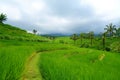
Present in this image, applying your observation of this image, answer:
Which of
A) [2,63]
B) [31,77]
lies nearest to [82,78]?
[2,63]

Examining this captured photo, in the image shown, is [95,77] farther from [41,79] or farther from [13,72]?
[41,79]

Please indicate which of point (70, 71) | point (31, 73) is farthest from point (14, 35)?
point (70, 71)

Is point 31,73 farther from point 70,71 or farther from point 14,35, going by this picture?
point 14,35

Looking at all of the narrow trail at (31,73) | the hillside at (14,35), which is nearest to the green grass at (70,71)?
the narrow trail at (31,73)

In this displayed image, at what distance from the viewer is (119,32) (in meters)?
139

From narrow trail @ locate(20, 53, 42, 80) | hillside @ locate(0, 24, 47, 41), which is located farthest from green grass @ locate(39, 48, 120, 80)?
hillside @ locate(0, 24, 47, 41)

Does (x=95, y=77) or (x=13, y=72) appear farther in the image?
(x=13, y=72)

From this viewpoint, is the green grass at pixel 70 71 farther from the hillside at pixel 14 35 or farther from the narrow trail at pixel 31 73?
the hillside at pixel 14 35

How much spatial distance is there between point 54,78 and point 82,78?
3.72ft

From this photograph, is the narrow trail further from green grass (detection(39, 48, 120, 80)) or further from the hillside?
the hillside

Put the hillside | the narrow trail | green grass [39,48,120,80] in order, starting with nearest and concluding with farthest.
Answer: green grass [39,48,120,80]
the narrow trail
the hillside

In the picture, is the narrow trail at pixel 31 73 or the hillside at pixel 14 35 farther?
the hillside at pixel 14 35

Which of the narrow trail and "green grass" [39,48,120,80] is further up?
"green grass" [39,48,120,80]

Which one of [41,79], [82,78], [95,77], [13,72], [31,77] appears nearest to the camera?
[82,78]
